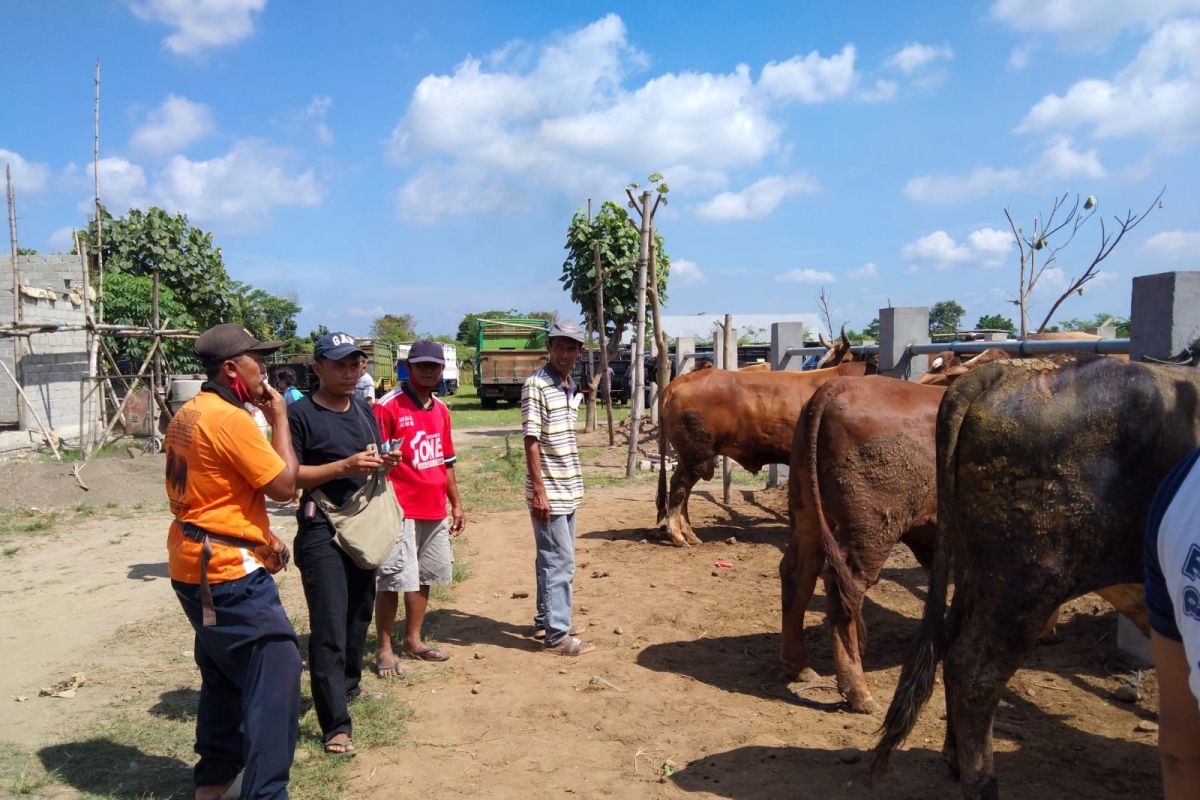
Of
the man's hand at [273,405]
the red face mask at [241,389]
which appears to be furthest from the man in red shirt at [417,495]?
the red face mask at [241,389]

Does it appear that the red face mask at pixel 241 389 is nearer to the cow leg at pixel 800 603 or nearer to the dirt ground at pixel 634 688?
the dirt ground at pixel 634 688

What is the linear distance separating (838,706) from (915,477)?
1.28 meters

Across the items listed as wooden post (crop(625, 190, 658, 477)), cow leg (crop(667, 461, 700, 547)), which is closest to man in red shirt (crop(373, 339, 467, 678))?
cow leg (crop(667, 461, 700, 547))

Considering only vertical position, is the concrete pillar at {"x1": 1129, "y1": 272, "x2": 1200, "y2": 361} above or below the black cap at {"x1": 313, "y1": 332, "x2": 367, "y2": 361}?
above

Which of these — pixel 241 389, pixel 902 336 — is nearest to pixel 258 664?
pixel 241 389

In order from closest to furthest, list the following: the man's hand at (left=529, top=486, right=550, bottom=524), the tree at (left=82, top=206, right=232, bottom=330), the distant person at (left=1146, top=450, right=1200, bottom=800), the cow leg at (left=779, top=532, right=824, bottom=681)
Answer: the distant person at (left=1146, top=450, right=1200, bottom=800) < the cow leg at (left=779, top=532, right=824, bottom=681) < the man's hand at (left=529, top=486, right=550, bottom=524) < the tree at (left=82, top=206, right=232, bottom=330)

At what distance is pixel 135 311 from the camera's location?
57.6ft

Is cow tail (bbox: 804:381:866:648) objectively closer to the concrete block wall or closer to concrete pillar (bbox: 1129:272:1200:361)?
concrete pillar (bbox: 1129:272:1200:361)

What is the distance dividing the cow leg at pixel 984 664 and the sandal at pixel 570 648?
2.56m

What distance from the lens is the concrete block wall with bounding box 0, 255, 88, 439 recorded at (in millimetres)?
14109

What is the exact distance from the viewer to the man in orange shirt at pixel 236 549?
2.94 metres

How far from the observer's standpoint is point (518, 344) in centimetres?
2808

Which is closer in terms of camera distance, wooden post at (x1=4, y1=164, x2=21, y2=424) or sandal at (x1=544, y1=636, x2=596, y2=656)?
sandal at (x1=544, y1=636, x2=596, y2=656)

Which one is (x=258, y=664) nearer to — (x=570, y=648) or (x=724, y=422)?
(x=570, y=648)
